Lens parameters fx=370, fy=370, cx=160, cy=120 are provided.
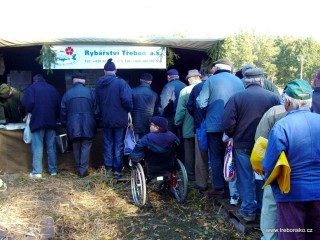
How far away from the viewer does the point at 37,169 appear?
6434 millimetres

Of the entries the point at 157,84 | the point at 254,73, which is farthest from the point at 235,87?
the point at 157,84

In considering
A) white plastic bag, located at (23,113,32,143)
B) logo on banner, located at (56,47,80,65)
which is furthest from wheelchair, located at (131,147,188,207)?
logo on banner, located at (56,47,80,65)

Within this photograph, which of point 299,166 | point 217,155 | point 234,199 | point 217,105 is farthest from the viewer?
point 217,155

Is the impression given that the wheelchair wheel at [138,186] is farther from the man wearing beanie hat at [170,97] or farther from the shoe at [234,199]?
the man wearing beanie hat at [170,97]

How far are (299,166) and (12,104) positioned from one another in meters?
5.71

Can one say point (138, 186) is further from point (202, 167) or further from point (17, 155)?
point (17, 155)

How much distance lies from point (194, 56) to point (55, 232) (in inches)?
203

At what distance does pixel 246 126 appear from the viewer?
13.5ft

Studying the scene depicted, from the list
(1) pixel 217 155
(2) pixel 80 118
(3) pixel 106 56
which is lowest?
(1) pixel 217 155

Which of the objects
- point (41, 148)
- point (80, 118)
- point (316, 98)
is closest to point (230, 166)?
point (316, 98)

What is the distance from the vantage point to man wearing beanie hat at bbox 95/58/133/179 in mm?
6156

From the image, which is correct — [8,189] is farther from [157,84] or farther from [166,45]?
[157,84]

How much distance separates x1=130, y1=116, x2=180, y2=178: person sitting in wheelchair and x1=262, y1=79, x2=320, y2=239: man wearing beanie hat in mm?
2261

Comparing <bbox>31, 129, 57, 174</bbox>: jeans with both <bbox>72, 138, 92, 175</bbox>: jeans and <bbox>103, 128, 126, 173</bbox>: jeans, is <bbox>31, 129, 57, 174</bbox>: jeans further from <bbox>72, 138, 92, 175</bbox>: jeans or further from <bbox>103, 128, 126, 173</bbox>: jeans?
<bbox>103, 128, 126, 173</bbox>: jeans
